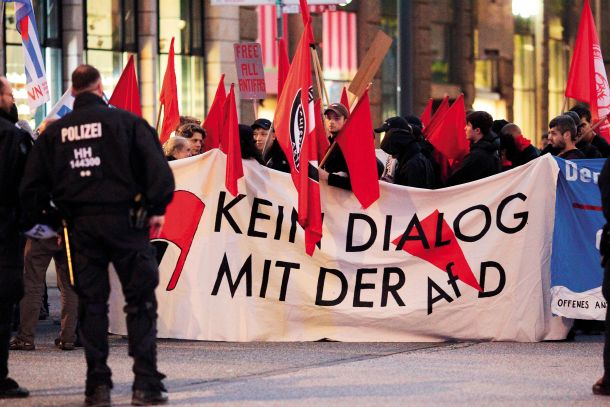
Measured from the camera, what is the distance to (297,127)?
40.1 ft

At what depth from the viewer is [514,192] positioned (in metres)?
12.2

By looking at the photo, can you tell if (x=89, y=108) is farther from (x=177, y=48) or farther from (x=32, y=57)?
(x=177, y=48)

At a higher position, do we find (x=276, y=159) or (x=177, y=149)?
(x=177, y=149)

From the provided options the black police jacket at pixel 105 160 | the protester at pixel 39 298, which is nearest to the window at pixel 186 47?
the protester at pixel 39 298

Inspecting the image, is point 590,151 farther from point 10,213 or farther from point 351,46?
point 351,46

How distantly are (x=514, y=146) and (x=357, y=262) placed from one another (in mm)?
2851

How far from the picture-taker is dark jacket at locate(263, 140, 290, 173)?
1333cm

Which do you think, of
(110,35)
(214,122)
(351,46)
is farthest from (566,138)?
(351,46)

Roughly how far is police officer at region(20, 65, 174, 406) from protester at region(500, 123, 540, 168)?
20.4 ft

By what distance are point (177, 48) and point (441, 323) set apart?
1565cm

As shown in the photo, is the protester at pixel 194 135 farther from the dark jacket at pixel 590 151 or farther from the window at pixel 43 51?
the window at pixel 43 51

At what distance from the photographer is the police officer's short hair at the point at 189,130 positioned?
13.3 m

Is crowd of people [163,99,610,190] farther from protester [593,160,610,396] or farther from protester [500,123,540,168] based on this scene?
protester [593,160,610,396]

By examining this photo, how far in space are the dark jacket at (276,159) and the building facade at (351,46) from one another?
23.3 ft
